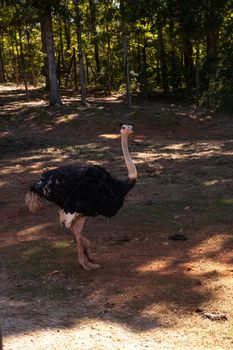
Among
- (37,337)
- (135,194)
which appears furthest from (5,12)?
(37,337)

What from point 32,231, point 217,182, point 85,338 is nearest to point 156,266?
point 85,338

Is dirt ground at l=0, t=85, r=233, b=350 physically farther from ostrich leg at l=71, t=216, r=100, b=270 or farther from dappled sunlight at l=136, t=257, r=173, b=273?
ostrich leg at l=71, t=216, r=100, b=270

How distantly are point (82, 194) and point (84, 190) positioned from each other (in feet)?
0.23

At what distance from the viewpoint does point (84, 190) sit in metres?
7.13

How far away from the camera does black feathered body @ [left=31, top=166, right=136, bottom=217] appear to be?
7125mm

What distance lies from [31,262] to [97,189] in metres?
1.57

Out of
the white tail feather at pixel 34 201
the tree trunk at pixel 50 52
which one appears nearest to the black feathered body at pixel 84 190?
the white tail feather at pixel 34 201

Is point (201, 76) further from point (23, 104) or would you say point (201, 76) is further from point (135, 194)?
point (135, 194)

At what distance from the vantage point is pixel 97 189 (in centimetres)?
717

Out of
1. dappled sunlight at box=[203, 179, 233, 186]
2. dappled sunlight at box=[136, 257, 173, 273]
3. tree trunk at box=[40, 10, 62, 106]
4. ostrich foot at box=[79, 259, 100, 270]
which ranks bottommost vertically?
dappled sunlight at box=[203, 179, 233, 186]

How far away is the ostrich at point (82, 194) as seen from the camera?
7137 millimetres

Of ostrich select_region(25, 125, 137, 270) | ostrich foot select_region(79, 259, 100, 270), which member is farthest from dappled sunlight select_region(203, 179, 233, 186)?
ostrich foot select_region(79, 259, 100, 270)

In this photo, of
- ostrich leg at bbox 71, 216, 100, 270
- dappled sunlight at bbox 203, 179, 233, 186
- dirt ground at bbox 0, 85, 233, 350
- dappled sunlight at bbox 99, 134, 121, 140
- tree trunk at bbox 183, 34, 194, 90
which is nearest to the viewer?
dirt ground at bbox 0, 85, 233, 350

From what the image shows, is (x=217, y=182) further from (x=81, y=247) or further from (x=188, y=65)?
(x=188, y=65)
